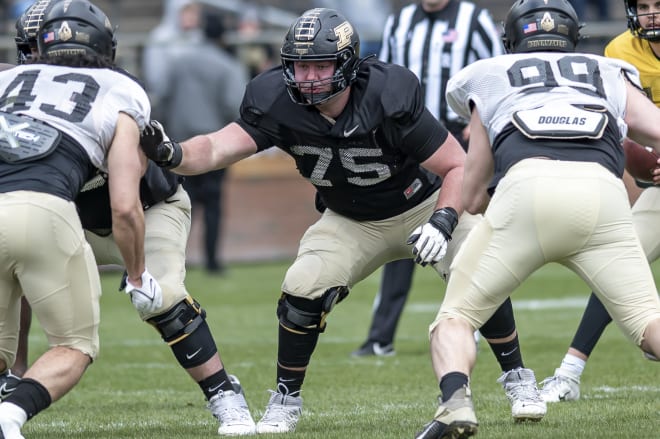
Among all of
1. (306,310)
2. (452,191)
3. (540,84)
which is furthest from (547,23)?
(306,310)

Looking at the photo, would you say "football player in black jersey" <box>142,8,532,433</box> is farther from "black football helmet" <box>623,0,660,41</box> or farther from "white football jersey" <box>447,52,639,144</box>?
"black football helmet" <box>623,0,660,41</box>

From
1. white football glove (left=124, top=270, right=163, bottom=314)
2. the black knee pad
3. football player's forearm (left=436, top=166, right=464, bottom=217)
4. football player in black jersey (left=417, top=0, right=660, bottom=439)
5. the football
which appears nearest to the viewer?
football player in black jersey (left=417, top=0, right=660, bottom=439)

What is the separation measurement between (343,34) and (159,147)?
2.74 ft

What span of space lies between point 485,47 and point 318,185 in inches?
103

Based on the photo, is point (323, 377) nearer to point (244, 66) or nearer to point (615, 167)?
point (615, 167)

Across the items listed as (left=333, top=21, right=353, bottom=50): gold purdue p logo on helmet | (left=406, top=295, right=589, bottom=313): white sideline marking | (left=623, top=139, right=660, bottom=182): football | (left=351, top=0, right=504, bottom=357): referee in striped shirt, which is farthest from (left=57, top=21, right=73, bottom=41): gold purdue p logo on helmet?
(left=406, top=295, right=589, bottom=313): white sideline marking

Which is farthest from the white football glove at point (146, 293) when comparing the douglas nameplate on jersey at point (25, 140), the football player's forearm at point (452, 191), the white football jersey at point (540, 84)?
the white football jersey at point (540, 84)

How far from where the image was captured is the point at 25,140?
4.25 m

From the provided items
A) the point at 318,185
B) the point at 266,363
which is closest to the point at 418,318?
the point at 266,363

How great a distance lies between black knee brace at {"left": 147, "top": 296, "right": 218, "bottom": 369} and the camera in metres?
4.77

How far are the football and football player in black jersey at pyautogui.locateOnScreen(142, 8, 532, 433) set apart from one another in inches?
31.3

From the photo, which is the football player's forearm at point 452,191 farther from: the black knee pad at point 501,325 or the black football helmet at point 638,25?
the black football helmet at point 638,25

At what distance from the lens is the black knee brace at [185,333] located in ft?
15.7

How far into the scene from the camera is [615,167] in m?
4.26
